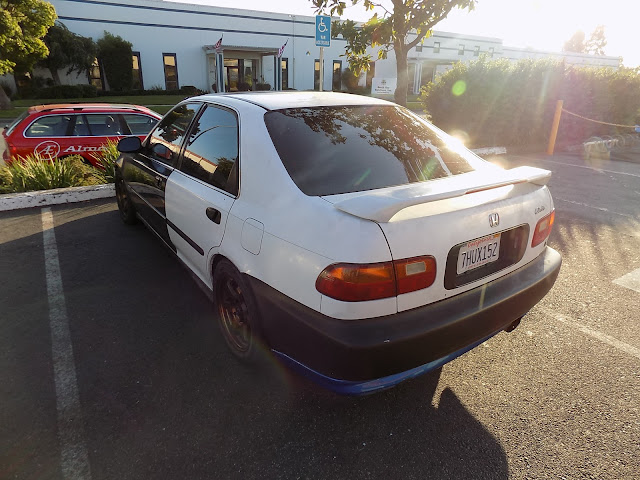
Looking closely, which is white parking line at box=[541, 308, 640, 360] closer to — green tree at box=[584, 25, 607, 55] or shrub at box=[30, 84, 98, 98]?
shrub at box=[30, 84, 98, 98]

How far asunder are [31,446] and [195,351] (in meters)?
1.03

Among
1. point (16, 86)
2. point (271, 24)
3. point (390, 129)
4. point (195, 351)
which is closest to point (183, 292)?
point (195, 351)

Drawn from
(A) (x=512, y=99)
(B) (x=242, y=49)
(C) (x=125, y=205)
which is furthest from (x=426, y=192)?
(B) (x=242, y=49)

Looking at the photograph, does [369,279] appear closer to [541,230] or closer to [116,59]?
[541,230]

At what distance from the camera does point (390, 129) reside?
9.06 feet

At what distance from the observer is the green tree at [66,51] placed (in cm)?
2411

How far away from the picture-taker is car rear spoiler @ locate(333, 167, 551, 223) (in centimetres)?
178

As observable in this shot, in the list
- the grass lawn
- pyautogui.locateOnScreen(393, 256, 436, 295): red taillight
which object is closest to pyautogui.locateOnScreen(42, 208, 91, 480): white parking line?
pyautogui.locateOnScreen(393, 256, 436, 295): red taillight

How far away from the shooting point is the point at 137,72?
28406mm

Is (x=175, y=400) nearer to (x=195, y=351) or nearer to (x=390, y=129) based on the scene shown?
(x=195, y=351)

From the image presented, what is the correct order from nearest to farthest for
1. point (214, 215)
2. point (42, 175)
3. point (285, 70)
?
point (214, 215), point (42, 175), point (285, 70)

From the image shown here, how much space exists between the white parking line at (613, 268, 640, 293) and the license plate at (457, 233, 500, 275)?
250 cm

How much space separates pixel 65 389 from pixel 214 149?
177cm

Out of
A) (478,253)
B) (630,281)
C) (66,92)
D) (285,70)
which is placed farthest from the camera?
(285,70)
